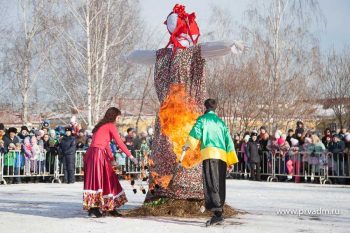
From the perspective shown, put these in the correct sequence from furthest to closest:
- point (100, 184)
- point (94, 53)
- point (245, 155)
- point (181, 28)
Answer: point (94, 53), point (245, 155), point (181, 28), point (100, 184)

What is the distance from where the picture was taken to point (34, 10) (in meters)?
39.0

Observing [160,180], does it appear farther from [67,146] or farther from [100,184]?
[67,146]

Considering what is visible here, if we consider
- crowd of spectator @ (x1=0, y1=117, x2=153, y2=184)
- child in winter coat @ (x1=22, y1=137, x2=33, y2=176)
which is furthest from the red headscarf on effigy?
child in winter coat @ (x1=22, y1=137, x2=33, y2=176)

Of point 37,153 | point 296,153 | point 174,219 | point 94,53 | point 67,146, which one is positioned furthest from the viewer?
point 94,53

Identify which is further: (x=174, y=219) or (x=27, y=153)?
(x=27, y=153)

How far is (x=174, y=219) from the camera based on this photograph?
10.1 meters

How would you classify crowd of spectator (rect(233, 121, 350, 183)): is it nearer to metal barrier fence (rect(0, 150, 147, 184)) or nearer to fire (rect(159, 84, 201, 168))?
metal barrier fence (rect(0, 150, 147, 184))

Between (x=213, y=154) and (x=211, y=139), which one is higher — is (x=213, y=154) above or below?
below

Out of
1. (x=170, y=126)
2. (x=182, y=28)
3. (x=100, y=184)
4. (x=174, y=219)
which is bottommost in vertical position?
(x=174, y=219)

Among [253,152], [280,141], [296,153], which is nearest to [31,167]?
[253,152]

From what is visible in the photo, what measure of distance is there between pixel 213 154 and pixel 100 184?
78.8 inches

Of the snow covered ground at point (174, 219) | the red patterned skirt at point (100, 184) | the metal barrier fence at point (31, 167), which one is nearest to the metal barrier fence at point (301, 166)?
the metal barrier fence at point (31, 167)

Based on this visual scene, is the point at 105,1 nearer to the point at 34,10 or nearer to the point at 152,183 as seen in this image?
the point at 34,10

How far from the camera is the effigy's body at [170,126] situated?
415 inches
